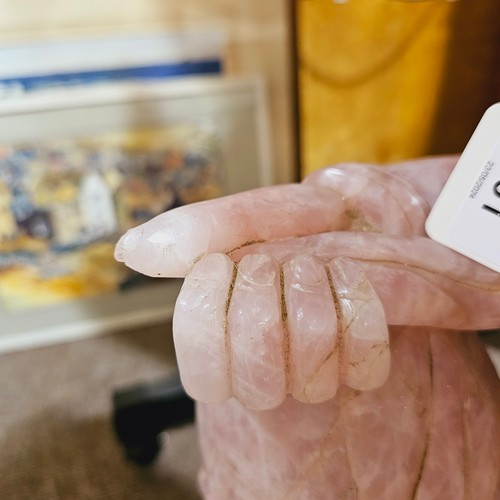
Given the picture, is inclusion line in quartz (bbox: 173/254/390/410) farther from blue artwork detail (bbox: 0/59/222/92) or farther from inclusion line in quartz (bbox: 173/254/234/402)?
blue artwork detail (bbox: 0/59/222/92)

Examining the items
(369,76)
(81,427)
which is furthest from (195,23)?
(81,427)

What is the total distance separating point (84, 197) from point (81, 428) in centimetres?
40

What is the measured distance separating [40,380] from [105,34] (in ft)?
2.00

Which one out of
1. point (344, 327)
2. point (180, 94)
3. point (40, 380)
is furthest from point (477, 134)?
point (40, 380)

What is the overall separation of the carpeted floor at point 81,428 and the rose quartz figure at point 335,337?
437mm

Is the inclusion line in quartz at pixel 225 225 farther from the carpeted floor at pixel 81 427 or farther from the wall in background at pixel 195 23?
the wall in background at pixel 195 23

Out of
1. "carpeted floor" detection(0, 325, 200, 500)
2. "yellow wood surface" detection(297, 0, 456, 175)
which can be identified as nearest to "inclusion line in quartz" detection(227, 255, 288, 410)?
"yellow wood surface" detection(297, 0, 456, 175)

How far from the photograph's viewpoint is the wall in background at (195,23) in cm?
96

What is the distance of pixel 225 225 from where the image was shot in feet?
1.31

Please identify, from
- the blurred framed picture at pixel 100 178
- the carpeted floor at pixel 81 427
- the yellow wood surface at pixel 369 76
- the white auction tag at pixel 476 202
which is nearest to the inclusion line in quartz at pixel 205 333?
the white auction tag at pixel 476 202

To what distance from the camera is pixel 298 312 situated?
349mm

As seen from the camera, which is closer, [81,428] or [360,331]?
[360,331]

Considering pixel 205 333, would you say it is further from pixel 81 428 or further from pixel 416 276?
pixel 81 428

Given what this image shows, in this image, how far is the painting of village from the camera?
102 centimetres
